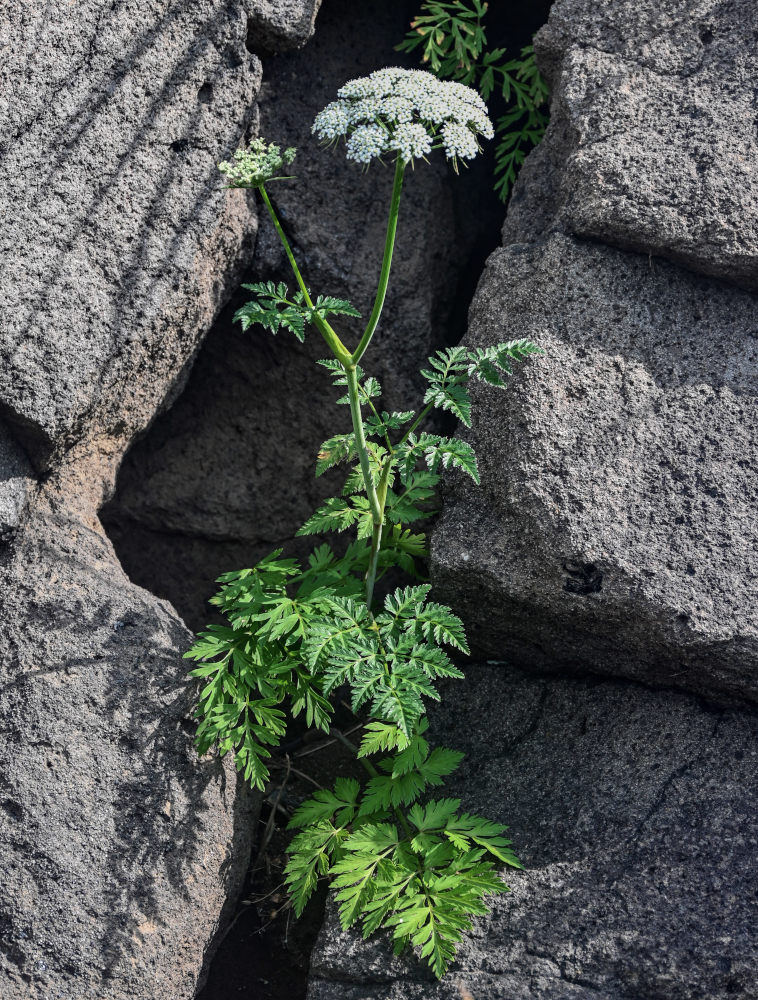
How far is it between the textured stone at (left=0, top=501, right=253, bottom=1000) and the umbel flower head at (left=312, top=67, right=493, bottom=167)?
1.65 metres

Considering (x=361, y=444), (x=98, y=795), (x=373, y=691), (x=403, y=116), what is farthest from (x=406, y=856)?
(x=403, y=116)

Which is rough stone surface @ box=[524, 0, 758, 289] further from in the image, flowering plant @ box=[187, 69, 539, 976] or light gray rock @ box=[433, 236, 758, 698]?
flowering plant @ box=[187, 69, 539, 976]

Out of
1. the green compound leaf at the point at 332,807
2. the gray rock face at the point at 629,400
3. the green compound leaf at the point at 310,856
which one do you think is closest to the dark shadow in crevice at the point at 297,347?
the gray rock face at the point at 629,400

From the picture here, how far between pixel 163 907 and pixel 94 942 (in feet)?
0.73

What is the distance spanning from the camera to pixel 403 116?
2574 millimetres

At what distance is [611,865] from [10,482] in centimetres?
231

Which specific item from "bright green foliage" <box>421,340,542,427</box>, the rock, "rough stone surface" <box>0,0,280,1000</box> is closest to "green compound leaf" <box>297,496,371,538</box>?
"bright green foliage" <box>421,340,542,427</box>

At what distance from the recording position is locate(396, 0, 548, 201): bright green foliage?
384 centimetres

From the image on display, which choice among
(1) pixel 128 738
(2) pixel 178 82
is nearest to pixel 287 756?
(1) pixel 128 738

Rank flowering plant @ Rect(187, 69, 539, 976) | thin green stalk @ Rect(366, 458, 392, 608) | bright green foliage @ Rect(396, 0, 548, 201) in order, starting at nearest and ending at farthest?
1. flowering plant @ Rect(187, 69, 539, 976)
2. thin green stalk @ Rect(366, 458, 392, 608)
3. bright green foliage @ Rect(396, 0, 548, 201)

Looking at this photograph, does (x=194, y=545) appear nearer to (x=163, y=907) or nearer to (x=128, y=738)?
(x=128, y=738)

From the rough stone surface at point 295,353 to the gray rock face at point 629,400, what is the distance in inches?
23.1

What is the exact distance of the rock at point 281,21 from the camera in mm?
3551

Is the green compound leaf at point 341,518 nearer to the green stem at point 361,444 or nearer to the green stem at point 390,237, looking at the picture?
the green stem at point 361,444
